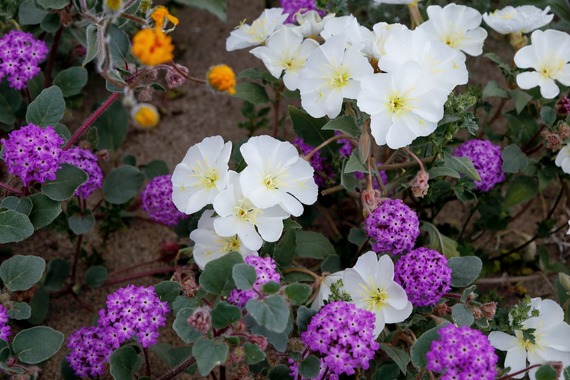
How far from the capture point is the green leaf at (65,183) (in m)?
2.00

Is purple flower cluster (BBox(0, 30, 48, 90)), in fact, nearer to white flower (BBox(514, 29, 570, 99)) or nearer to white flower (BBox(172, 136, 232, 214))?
white flower (BBox(172, 136, 232, 214))

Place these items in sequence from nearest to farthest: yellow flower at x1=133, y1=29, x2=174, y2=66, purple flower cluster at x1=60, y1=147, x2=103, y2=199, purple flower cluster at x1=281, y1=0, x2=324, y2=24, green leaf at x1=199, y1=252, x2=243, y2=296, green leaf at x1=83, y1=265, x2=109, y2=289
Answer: yellow flower at x1=133, y1=29, x2=174, y2=66 < green leaf at x1=199, y1=252, x2=243, y2=296 < purple flower cluster at x1=60, y1=147, x2=103, y2=199 < green leaf at x1=83, y1=265, x2=109, y2=289 < purple flower cluster at x1=281, y1=0, x2=324, y2=24

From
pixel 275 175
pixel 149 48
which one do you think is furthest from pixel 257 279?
pixel 149 48

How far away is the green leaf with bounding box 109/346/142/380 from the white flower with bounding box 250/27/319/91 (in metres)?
0.85

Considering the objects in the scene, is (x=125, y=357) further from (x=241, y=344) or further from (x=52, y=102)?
(x=52, y=102)

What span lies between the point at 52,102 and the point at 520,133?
139cm

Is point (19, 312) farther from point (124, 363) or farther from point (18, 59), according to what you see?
point (18, 59)

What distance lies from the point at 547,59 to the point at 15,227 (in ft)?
5.11

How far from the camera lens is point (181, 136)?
3.02 meters

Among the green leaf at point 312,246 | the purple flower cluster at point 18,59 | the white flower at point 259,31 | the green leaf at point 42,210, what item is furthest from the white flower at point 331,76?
the purple flower cluster at point 18,59

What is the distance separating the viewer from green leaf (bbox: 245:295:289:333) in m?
1.61

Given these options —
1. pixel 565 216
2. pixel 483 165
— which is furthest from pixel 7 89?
pixel 565 216

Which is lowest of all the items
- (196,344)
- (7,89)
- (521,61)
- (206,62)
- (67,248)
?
(67,248)

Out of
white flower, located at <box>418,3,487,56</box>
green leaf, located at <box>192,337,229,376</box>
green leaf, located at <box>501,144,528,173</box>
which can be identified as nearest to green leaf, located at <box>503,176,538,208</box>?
green leaf, located at <box>501,144,528,173</box>
